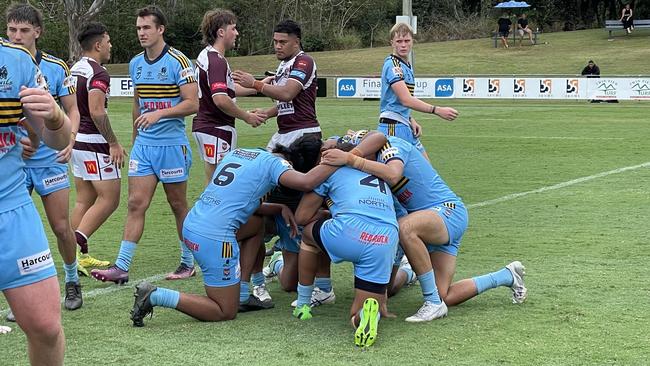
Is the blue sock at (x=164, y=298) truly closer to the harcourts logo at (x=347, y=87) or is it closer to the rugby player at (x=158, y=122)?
the rugby player at (x=158, y=122)

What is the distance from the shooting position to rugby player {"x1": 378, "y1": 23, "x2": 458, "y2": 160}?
929 cm

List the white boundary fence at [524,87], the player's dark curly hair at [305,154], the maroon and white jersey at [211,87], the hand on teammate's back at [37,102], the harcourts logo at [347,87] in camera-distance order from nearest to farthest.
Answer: the hand on teammate's back at [37,102], the player's dark curly hair at [305,154], the maroon and white jersey at [211,87], the white boundary fence at [524,87], the harcourts logo at [347,87]

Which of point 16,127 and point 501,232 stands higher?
point 16,127

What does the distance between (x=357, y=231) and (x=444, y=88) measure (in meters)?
29.9

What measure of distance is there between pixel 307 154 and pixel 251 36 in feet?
193

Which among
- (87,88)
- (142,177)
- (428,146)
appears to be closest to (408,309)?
(142,177)

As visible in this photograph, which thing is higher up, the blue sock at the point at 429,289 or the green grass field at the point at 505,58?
the blue sock at the point at 429,289

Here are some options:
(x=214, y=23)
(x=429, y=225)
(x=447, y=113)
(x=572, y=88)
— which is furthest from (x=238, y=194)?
(x=572, y=88)

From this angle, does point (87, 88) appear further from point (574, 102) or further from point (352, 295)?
point (574, 102)

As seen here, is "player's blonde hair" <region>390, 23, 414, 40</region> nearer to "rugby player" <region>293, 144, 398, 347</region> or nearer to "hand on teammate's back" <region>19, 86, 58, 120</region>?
"rugby player" <region>293, 144, 398, 347</region>

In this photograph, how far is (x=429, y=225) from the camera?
257 inches

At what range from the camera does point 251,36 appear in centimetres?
6450

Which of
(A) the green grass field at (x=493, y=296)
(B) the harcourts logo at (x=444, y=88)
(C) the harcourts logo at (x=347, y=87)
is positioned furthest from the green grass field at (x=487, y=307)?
(C) the harcourts logo at (x=347, y=87)

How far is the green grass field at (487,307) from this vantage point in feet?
18.3
